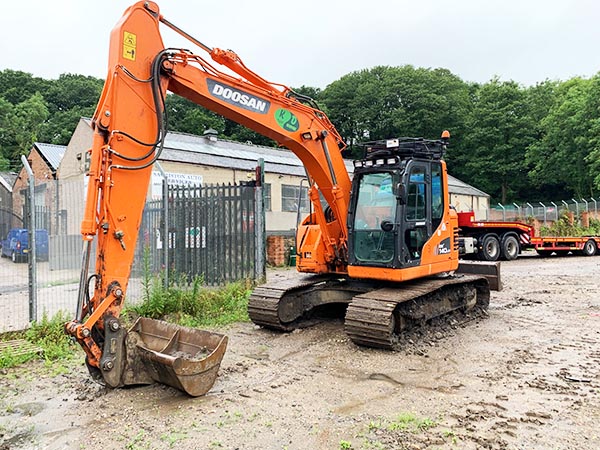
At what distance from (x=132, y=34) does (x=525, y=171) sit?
50.0 meters

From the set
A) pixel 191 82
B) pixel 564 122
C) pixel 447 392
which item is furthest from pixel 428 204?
pixel 564 122

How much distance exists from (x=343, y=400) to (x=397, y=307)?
6.46 ft

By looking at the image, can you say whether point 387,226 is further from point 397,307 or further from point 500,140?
point 500,140

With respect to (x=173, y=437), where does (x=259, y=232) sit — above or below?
above

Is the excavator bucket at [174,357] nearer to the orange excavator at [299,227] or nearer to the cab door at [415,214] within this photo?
the orange excavator at [299,227]

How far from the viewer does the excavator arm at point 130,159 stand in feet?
13.8

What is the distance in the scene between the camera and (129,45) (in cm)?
460

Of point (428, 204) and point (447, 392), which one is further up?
point (428, 204)

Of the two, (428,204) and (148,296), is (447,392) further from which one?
(148,296)

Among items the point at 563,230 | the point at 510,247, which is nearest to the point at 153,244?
the point at 510,247

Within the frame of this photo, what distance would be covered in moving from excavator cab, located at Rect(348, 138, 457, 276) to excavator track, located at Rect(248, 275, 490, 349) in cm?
46

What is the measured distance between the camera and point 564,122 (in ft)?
140

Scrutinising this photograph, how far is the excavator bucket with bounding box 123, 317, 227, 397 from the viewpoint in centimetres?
421

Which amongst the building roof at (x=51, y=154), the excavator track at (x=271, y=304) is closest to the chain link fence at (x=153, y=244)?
the excavator track at (x=271, y=304)
